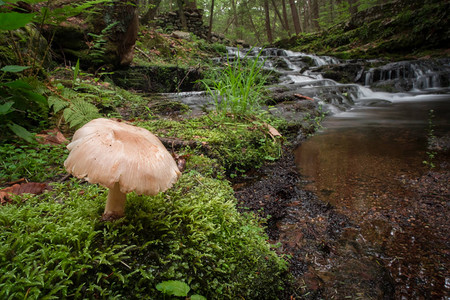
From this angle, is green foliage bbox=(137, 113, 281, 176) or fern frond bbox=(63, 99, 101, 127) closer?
fern frond bbox=(63, 99, 101, 127)

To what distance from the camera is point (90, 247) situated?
1.14 meters

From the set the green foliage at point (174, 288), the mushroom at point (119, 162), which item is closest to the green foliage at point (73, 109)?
the mushroom at point (119, 162)

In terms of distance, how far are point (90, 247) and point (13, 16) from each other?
6.63 feet

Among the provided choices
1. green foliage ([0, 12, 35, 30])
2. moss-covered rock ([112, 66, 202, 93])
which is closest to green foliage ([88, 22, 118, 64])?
moss-covered rock ([112, 66, 202, 93])

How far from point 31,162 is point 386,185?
3.81m

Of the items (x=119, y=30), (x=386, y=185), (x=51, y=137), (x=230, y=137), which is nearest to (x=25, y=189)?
(x=51, y=137)

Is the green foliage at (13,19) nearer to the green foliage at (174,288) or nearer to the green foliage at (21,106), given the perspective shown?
the green foliage at (21,106)

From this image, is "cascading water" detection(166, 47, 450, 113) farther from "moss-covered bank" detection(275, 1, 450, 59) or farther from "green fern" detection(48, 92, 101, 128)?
"green fern" detection(48, 92, 101, 128)

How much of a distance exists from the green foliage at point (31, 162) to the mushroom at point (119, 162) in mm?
1288

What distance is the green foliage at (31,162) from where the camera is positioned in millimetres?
2039

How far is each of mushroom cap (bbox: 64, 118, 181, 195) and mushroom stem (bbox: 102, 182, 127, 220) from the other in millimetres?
186

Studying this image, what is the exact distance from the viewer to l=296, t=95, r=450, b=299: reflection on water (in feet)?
5.60

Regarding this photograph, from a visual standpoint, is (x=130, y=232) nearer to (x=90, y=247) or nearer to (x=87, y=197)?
(x=90, y=247)

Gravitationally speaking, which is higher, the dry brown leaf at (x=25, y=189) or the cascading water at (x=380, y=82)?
the cascading water at (x=380, y=82)
